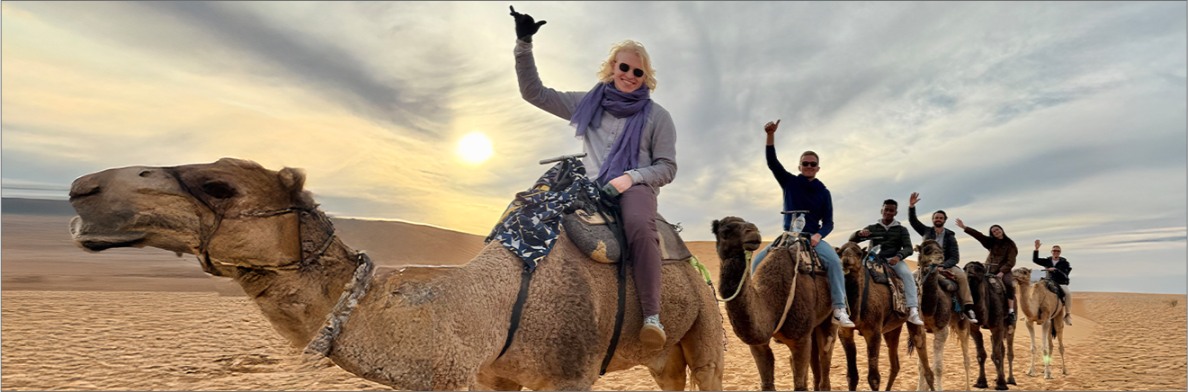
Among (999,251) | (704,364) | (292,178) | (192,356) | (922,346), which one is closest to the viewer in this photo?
(292,178)

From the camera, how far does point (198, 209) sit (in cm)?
216

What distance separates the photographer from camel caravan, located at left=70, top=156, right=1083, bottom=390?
7.03ft

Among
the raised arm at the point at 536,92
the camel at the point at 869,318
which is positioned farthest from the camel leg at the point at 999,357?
the raised arm at the point at 536,92

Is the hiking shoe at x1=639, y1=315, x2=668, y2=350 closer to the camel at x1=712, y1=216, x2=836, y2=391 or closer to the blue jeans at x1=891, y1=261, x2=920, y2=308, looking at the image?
the camel at x1=712, y1=216, x2=836, y2=391

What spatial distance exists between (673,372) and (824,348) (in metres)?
4.33

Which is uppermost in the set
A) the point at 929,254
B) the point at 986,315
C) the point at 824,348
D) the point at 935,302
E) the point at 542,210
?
the point at 929,254

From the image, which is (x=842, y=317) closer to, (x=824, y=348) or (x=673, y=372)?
(x=824, y=348)

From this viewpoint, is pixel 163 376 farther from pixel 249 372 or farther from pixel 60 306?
pixel 60 306

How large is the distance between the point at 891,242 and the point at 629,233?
764 centimetres

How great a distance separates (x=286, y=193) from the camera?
7.81 feet

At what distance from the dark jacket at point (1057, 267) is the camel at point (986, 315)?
163 inches

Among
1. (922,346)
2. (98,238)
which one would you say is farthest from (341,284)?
(922,346)

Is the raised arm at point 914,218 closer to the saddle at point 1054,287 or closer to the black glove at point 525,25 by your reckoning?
the saddle at point 1054,287

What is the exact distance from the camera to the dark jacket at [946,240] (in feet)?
35.4
